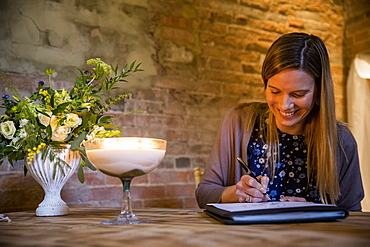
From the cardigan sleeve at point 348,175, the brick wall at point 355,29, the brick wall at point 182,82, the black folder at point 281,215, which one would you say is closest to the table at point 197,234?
the black folder at point 281,215

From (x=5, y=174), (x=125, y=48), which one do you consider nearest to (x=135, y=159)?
(x=5, y=174)

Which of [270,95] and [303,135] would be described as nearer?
[270,95]

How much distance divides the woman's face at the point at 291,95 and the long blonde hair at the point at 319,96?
0.03 metres

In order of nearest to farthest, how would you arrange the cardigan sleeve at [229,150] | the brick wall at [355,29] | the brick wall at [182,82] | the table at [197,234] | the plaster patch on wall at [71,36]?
the table at [197,234] < the cardigan sleeve at [229,150] < the plaster patch on wall at [71,36] < the brick wall at [182,82] < the brick wall at [355,29]

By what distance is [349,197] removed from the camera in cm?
172

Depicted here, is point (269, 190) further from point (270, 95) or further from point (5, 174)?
point (5, 174)

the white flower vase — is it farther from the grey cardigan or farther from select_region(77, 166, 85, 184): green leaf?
the grey cardigan

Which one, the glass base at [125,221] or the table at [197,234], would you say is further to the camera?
the glass base at [125,221]

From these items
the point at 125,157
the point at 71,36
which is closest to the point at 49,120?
the point at 125,157

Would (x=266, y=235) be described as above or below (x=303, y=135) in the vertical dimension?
below

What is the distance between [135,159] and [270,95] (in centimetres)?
84

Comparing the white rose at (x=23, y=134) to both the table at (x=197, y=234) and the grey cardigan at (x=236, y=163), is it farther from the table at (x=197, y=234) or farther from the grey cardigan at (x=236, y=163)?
the grey cardigan at (x=236, y=163)

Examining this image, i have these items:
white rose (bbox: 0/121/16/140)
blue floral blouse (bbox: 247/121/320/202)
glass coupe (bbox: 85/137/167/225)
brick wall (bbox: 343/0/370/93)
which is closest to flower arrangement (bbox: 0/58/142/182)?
white rose (bbox: 0/121/16/140)

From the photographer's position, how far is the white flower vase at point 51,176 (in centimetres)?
143
